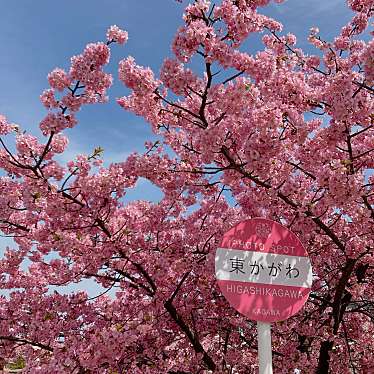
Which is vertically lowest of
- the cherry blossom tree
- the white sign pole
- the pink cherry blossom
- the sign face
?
the white sign pole

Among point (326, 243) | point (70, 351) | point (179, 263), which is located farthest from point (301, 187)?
point (70, 351)

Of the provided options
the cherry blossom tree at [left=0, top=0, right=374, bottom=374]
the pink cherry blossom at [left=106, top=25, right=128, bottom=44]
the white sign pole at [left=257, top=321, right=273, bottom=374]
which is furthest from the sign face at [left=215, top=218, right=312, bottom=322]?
the pink cherry blossom at [left=106, top=25, right=128, bottom=44]

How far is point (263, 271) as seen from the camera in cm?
322

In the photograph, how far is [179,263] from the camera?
6789 mm

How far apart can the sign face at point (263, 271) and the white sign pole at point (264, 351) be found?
7 cm

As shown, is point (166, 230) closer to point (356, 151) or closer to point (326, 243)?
point (326, 243)

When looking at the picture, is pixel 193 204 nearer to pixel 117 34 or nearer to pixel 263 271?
pixel 117 34

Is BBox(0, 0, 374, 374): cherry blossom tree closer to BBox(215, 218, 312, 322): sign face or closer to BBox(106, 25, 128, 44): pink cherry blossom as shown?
BBox(106, 25, 128, 44): pink cherry blossom

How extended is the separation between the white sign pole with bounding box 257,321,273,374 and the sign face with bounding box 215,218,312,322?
69 mm

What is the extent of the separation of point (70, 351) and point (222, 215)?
151 inches

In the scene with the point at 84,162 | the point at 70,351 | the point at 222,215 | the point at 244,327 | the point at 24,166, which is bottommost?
the point at 70,351

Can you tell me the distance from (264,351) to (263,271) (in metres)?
0.56

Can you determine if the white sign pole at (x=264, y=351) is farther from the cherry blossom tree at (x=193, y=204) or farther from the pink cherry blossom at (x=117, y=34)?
the pink cherry blossom at (x=117, y=34)

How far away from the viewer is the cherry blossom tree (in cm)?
519
